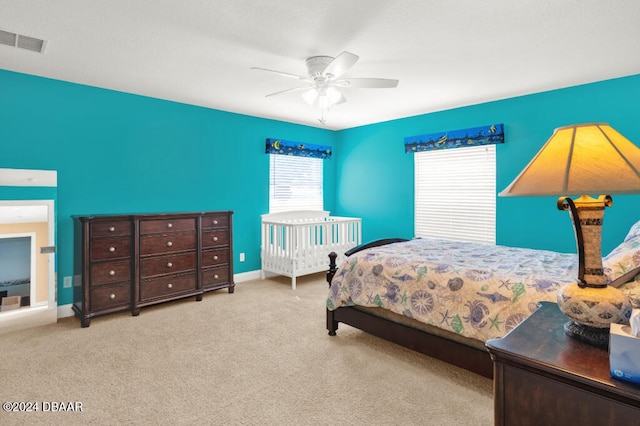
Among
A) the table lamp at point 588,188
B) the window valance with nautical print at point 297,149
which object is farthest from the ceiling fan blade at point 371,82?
the window valance with nautical print at point 297,149

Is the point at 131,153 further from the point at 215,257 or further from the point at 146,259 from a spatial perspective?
the point at 215,257

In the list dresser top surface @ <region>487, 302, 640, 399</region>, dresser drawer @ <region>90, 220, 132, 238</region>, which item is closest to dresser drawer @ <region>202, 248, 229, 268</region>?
dresser drawer @ <region>90, 220, 132, 238</region>

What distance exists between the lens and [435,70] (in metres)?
3.11

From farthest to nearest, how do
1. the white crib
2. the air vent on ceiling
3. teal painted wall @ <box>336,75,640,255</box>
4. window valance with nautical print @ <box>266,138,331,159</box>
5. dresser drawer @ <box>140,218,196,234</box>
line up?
window valance with nautical print @ <box>266,138,331,159</box> < the white crib < dresser drawer @ <box>140,218,196,234</box> < teal painted wall @ <box>336,75,640,255</box> < the air vent on ceiling

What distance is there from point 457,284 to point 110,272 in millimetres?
3113

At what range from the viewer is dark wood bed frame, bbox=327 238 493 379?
6.73ft

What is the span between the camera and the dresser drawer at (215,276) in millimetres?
3982

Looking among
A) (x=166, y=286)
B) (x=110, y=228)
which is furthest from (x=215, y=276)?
(x=110, y=228)

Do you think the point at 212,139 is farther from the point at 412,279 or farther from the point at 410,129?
the point at 412,279

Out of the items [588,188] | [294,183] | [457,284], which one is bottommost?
[457,284]

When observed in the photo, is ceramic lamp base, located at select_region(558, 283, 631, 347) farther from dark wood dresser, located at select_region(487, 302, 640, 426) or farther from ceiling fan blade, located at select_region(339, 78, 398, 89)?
ceiling fan blade, located at select_region(339, 78, 398, 89)

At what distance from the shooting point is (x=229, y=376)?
2.27 m

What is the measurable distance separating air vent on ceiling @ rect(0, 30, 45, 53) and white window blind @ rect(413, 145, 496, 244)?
423cm

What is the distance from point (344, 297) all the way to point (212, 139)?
113 inches
